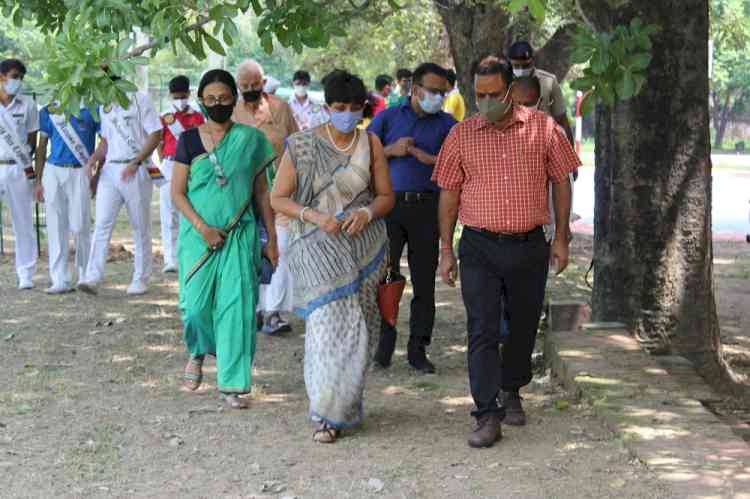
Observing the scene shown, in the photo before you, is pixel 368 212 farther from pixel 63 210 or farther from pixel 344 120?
pixel 63 210

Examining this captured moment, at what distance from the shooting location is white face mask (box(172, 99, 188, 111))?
12.9 m

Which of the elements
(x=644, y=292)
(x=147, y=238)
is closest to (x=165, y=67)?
(x=147, y=238)

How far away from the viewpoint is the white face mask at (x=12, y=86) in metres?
11.8

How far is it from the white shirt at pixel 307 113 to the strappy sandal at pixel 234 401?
6959mm

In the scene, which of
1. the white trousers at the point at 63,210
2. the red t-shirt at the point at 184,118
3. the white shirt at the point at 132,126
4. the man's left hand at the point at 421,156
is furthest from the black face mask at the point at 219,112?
the red t-shirt at the point at 184,118

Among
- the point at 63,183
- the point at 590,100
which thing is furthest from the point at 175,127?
the point at 590,100

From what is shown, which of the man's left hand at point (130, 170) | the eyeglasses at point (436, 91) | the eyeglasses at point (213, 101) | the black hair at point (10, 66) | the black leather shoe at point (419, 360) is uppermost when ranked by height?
the black hair at point (10, 66)

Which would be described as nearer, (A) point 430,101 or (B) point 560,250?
(B) point 560,250

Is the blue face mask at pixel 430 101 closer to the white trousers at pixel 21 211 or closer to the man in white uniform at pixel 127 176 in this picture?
the man in white uniform at pixel 127 176

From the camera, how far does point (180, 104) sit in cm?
1296

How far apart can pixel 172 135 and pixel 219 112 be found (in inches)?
238

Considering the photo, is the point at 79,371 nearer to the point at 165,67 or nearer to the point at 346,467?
the point at 346,467

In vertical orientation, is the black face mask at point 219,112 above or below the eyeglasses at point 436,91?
below

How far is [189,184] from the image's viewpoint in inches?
297
